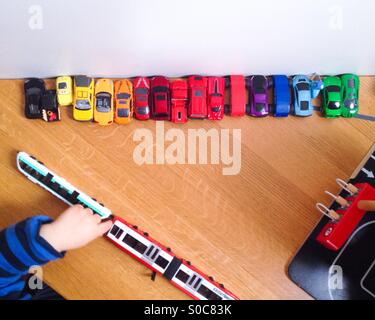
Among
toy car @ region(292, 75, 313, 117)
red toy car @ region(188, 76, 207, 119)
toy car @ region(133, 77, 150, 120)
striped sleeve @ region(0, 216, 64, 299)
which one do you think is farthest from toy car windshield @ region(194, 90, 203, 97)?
striped sleeve @ region(0, 216, 64, 299)

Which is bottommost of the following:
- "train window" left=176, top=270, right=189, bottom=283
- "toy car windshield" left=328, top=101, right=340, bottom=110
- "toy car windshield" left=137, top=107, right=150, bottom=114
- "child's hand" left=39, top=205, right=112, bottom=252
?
"train window" left=176, top=270, right=189, bottom=283

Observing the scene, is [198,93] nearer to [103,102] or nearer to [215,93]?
[215,93]

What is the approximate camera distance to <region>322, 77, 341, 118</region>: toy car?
3.15 ft

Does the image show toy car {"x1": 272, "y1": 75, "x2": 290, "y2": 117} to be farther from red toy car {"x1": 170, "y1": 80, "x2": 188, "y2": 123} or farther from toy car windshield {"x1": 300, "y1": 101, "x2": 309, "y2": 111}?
red toy car {"x1": 170, "y1": 80, "x2": 188, "y2": 123}

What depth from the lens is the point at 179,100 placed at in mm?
953

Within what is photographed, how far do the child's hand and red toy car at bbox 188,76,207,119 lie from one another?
30cm

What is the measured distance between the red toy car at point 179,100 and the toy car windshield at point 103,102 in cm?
14

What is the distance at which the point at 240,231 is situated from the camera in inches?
37.5

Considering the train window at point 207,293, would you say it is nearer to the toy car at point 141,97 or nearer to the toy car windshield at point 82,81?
the toy car at point 141,97

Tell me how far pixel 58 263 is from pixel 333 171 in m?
0.62

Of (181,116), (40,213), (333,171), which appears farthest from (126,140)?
(333,171)

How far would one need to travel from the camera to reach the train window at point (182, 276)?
2.99 feet

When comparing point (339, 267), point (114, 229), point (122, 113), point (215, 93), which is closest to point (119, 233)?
point (114, 229)

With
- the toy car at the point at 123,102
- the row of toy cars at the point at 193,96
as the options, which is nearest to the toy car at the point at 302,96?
the row of toy cars at the point at 193,96
